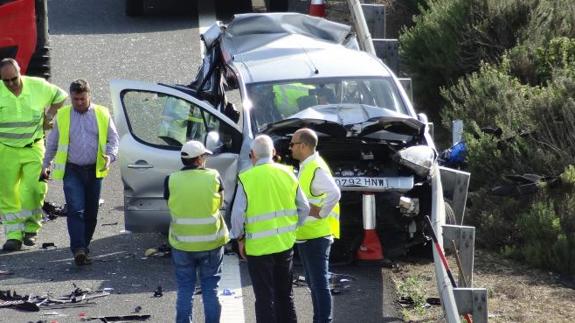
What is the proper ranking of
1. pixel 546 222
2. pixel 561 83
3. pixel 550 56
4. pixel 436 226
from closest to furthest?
1. pixel 436 226
2. pixel 546 222
3. pixel 561 83
4. pixel 550 56

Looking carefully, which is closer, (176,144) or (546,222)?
(546,222)

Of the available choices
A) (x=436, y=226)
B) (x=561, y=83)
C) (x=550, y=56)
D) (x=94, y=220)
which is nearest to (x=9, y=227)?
(x=94, y=220)

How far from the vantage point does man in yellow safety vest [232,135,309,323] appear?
853 cm

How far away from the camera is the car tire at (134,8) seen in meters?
21.9

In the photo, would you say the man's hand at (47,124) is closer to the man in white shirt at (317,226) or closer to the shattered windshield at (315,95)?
the shattered windshield at (315,95)

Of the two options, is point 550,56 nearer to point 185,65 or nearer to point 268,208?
point 185,65

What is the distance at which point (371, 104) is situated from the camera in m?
12.0

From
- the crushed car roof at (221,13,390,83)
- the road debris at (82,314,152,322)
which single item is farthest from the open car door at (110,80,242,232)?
the road debris at (82,314,152,322)

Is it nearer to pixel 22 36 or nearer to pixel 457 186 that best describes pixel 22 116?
pixel 22 36

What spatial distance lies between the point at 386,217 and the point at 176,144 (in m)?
2.17

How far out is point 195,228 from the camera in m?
8.81

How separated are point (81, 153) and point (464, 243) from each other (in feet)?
12.8

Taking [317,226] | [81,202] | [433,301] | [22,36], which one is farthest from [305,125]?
[22,36]

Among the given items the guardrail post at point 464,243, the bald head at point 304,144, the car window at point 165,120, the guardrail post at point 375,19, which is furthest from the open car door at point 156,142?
the guardrail post at point 375,19
